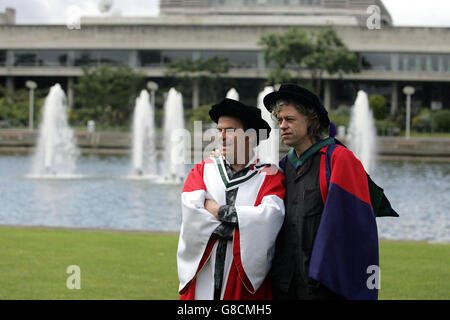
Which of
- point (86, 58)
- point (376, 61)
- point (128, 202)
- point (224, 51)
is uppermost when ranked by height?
point (224, 51)

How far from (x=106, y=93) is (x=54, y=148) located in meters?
21.7

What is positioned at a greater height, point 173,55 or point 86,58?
point 173,55

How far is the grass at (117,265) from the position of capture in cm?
642

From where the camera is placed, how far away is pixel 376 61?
2094 inches

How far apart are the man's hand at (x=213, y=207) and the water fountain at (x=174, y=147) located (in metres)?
13.7

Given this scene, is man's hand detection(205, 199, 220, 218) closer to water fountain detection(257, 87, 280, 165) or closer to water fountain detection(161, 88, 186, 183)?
water fountain detection(257, 87, 280, 165)

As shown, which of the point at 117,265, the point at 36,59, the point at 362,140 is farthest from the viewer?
the point at 36,59

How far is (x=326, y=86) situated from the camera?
177 feet

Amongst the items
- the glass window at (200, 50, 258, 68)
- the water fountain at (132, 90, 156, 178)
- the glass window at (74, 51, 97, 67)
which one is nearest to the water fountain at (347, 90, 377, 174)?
the water fountain at (132, 90, 156, 178)

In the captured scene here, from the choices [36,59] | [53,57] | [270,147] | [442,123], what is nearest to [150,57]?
[53,57]

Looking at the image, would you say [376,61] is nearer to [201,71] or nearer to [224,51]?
[224,51]

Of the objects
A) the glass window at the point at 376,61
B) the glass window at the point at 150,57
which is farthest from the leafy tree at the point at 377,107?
the glass window at the point at 150,57

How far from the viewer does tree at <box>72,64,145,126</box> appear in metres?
47.0

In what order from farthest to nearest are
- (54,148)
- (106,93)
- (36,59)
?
(36,59), (106,93), (54,148)
